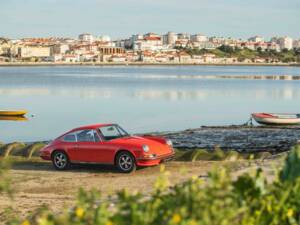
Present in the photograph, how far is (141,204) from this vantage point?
4.61m

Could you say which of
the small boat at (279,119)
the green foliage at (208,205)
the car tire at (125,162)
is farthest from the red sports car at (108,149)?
the small boat at (279,119)

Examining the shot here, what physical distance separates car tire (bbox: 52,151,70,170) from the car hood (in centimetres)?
151

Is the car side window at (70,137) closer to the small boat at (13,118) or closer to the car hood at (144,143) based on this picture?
the car hood at (144,143)

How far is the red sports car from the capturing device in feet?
50.2

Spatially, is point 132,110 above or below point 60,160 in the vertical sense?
below

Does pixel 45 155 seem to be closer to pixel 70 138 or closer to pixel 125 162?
pixel 70 138

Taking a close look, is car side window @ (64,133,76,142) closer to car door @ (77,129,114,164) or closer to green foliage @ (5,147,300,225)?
car door @ (77,129,114,164)

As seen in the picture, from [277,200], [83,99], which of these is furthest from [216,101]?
[277,200]

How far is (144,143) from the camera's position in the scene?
15.4 meters

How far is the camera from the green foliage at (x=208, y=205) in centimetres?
429

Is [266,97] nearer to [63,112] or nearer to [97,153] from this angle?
[63,112]

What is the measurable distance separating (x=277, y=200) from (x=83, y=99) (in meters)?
59.2

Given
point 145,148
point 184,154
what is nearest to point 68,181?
point 145,148

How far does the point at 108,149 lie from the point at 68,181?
141 centimetres
